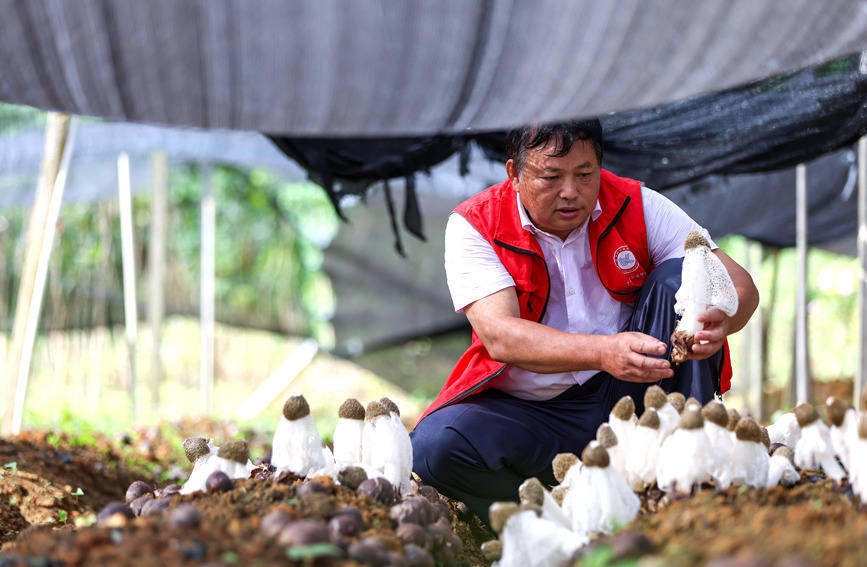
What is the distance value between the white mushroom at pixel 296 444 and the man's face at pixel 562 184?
91cm

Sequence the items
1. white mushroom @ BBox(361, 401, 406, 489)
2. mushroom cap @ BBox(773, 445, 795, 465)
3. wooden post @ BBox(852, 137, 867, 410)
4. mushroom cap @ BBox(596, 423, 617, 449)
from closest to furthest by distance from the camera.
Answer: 1. mushroom cap @ BBox(596, 423, 617, 449)
2. mushroom cap @ BBox(773, 445, 795, 465)
3. white mushroom @ BBox(361, 401, 406, 489)
4. wooden post @ BBox(852, 137, 867, 410)

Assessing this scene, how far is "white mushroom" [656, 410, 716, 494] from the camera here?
154 cm

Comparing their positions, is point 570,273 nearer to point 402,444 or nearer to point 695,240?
point 695,240

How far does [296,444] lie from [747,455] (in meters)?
0.97

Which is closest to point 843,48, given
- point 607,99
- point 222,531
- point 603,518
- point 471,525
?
point 607,99

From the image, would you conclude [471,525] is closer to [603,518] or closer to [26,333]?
[603,518]

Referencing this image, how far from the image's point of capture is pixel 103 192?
6.83m

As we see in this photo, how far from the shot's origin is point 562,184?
219 cm

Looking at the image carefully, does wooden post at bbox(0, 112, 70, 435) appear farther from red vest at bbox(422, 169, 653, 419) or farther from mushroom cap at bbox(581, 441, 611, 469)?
mushroom cap at bbox(581, 441, 611, 469)

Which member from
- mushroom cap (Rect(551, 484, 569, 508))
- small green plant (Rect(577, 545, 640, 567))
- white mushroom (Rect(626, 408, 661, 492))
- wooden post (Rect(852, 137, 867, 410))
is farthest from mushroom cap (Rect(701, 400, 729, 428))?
wooden post (Rect(852, 137, 867, 410))

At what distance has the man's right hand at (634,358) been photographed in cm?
188

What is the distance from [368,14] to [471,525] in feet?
5.17

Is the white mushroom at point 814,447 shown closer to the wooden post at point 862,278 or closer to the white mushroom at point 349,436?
the white mushroom at point 349,436

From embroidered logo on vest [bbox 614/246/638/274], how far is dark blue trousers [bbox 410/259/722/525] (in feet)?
0.23
